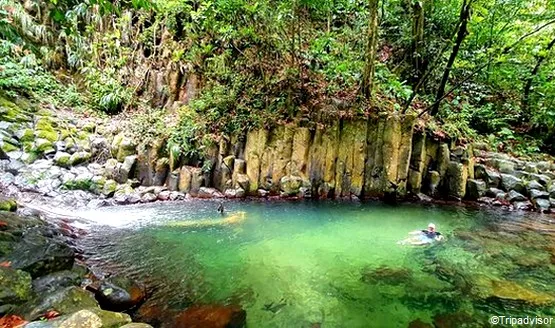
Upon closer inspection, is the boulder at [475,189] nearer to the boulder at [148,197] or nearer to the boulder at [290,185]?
the boulder at [290,185]

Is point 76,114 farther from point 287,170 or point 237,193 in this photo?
point 287,170

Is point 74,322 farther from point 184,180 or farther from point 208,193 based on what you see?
point 184,180

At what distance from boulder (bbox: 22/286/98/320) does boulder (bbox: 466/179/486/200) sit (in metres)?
11.0

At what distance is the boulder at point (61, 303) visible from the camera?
11.5 feet

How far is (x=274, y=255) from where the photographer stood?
21.8ft

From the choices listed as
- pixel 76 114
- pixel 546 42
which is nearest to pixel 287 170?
pixel 76 114

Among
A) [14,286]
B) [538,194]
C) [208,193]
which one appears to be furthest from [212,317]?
[538,194]

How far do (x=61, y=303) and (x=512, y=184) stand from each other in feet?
Answer: 40.2

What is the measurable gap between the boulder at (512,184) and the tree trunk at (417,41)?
5.22 m

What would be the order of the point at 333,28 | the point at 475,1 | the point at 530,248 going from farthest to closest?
1. the point at 333,28
2. the point at 475,1
3. the point at 530,248

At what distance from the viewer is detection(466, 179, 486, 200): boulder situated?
10.8m

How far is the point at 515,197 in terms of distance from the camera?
34.5 ft

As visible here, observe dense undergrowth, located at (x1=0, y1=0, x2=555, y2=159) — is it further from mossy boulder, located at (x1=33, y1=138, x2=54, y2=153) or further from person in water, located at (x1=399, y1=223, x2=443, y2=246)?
person in water, located at (x1=399, y1=223, x2=443, y2=246)

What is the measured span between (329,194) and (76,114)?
9.83 metres
